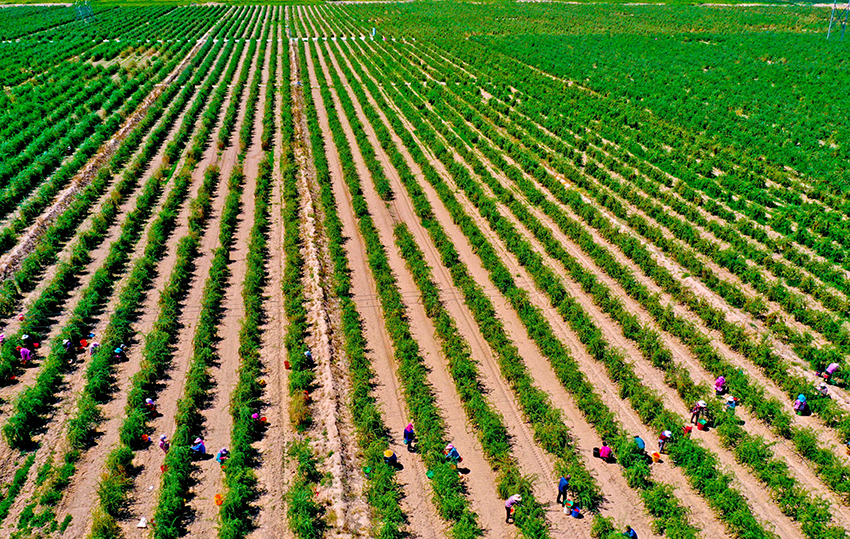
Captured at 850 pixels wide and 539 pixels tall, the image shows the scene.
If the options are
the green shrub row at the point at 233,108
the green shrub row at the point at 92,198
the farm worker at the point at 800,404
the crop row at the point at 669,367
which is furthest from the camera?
the green shrub row at the point at 233,108

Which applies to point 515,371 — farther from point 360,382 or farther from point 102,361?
point 102,361

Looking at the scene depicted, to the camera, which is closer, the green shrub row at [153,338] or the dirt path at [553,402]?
the green shrub row at [153,338]

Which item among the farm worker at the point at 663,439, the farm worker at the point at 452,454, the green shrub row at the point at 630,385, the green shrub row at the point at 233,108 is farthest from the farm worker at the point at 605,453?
the green shrub row at the point at 233,108

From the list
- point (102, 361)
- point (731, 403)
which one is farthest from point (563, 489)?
point (102, 361)

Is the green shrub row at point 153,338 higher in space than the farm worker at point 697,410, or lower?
higher

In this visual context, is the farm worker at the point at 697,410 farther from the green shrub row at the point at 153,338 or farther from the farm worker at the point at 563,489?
the green shrub row at the point at 153,338

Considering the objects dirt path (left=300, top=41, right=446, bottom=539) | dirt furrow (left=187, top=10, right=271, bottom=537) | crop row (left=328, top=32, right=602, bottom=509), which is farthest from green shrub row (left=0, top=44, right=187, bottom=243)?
crop row (left=328, top=32, right=602, bottom=509)

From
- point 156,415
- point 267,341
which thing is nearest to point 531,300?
point 267,341
